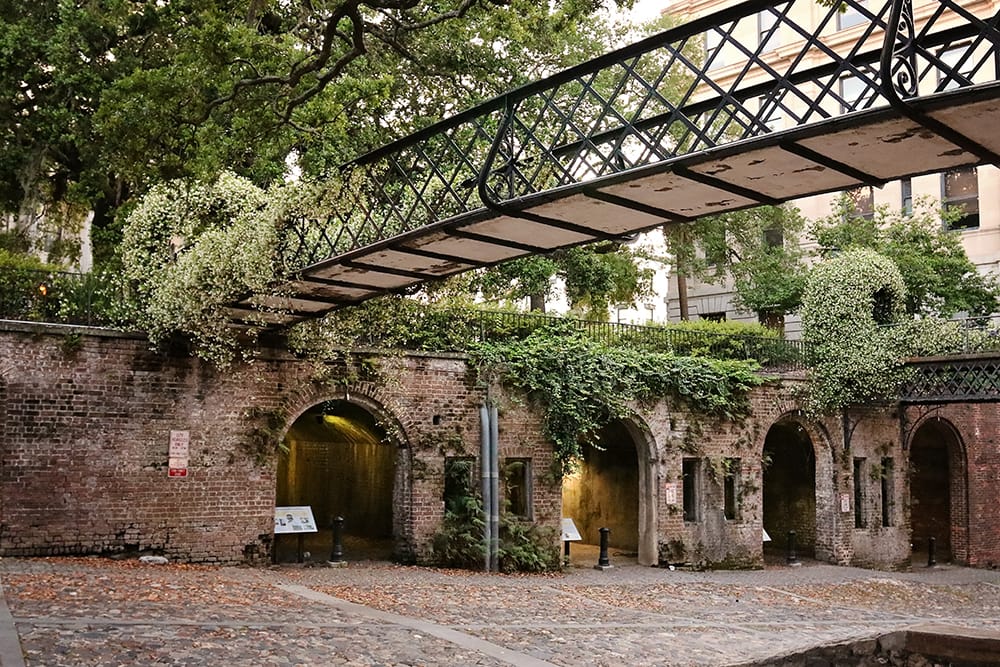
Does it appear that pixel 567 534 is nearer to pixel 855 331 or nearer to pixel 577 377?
pixel 577 377

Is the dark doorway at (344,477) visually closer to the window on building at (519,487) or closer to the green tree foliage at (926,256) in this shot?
the window on building at (519,487)

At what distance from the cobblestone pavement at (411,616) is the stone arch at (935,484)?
8.81m

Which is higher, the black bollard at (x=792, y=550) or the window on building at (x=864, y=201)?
the window on building at (x=864, y=201)

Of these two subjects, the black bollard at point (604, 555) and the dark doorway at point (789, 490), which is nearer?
the black bollard at point (604, 555)

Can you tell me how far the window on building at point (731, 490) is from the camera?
71.1 ft

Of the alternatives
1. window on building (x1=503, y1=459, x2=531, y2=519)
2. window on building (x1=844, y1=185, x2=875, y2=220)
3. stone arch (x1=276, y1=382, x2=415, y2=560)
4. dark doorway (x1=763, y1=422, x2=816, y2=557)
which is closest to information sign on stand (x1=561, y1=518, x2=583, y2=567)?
window on building (x1=503, y1=459, x2=531, y2=519)

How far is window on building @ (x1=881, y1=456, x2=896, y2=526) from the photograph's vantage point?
24719 mm

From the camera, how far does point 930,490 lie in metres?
28.4

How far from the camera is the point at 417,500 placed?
1730cm

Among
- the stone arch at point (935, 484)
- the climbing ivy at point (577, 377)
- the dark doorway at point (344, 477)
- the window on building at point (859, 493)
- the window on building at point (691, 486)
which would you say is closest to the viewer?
the climbing ivy at point (577, 377)

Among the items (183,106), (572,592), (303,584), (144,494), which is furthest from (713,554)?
(183,106)

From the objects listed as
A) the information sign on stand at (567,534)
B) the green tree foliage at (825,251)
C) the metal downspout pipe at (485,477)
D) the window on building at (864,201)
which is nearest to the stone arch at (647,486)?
the information sign on stand at (567,534)

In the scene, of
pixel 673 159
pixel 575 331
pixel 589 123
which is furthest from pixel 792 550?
pixel 673 159

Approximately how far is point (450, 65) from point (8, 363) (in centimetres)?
983
